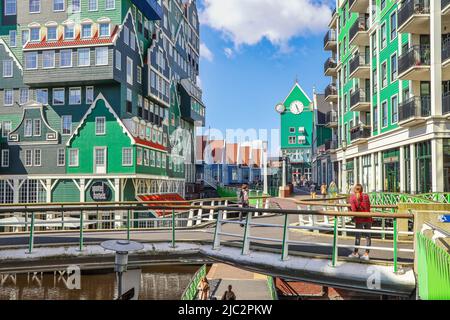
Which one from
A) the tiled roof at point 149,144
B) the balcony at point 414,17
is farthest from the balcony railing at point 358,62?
the tiled roof at point 149,144

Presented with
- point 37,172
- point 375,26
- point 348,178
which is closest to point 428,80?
point 375,26

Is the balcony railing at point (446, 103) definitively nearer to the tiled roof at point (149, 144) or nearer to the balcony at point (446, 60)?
the balcony at point (446, 60)

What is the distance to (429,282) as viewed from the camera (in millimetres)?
6570

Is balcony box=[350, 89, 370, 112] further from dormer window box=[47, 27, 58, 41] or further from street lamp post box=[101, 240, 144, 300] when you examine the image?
street lamp post box=[101, 240, 144, 300]

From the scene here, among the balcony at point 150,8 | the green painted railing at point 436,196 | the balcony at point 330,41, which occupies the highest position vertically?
the balcony at point 330,41

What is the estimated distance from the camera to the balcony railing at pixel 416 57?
2702 cm

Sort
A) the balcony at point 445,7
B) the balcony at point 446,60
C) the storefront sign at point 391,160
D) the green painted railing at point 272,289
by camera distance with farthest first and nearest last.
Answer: the storefront sign at point 391,160 < the balcony at point 446,60 < the balcony at point 445,7 < the green painted railing at point 272,289

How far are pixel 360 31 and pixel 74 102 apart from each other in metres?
26.9

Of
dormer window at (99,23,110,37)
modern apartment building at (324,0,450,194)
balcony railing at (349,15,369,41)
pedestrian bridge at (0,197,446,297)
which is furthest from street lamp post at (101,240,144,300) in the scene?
balcony railing at (349,15,369,41)

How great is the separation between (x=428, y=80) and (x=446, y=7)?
5157mm

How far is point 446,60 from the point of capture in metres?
25.2

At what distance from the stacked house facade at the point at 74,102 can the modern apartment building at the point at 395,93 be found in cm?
1886

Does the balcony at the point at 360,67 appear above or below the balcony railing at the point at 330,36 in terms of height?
below

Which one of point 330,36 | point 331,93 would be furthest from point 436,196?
point 330,36
